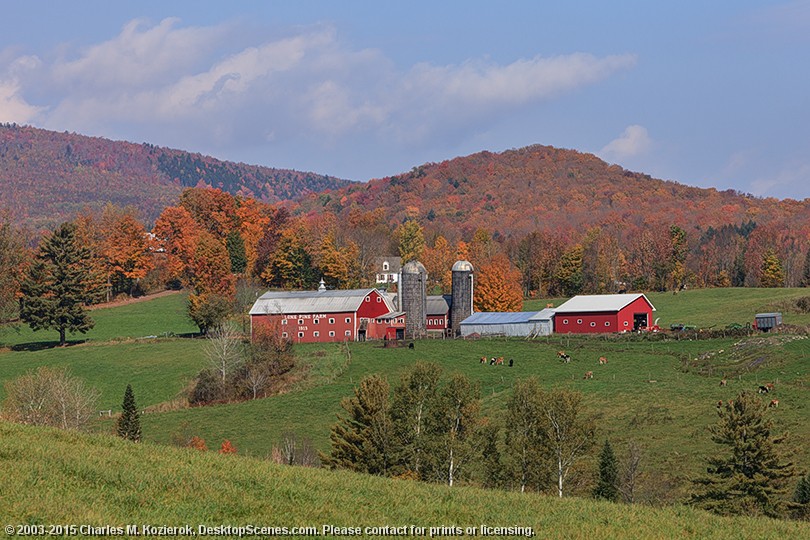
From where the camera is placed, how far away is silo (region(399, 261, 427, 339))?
88.2 meters

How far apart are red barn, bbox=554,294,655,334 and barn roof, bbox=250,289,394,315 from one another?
15.1m

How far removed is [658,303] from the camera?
106062 millimetres

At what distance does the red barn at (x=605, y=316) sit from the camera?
273 feet

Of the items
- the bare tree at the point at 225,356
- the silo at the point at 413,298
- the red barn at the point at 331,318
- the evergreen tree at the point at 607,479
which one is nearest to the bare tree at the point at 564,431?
the evergreen tree at the point at 607,479

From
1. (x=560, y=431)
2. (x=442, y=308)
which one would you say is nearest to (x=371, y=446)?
(x=560, y=431)

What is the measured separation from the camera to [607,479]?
114 feet

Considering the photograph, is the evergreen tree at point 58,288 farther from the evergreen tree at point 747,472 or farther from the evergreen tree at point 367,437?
the evergreen tree at point 747,472

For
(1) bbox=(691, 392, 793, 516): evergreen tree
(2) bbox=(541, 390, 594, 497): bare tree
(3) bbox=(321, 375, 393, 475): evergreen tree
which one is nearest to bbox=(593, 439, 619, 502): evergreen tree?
(2) bbox=(541, 390, 594, 497): bare tree

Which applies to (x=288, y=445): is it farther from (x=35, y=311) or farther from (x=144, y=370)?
(x=35, y=311)

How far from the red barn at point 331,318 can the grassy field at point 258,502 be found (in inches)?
2416

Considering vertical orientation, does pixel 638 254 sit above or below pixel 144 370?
above

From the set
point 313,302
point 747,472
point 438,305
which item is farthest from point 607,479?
point 438,305

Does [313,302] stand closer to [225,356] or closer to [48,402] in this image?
[225,356]

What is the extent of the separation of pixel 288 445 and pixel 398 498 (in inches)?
926
